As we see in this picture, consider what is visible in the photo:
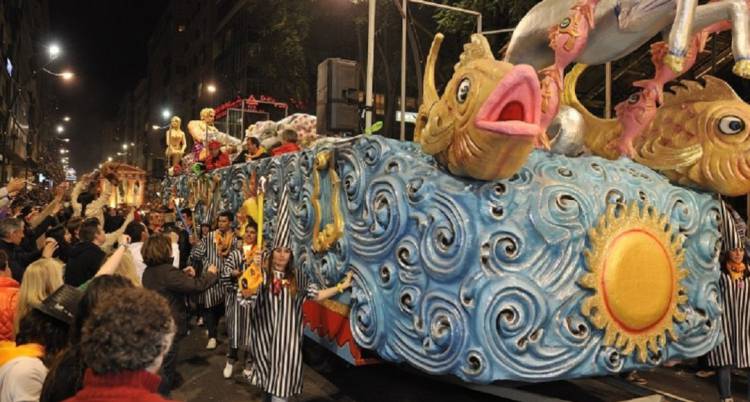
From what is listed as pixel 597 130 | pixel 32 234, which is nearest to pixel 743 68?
pixel 597 130

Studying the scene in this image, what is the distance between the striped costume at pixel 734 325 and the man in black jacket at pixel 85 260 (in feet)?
19.3

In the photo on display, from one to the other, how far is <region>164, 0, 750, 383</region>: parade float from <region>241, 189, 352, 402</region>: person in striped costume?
1.65ft

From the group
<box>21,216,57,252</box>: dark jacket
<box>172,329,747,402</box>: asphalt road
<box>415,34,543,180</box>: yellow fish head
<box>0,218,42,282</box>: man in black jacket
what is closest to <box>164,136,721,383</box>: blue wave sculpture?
<box>415,34,543,180</box>: yellow fish head

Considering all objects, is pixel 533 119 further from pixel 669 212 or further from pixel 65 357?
pixel 65 357

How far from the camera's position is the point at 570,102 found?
20.7 feet

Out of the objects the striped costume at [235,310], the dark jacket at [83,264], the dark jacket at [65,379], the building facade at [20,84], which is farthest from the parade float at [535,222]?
the building facade at [20,84]

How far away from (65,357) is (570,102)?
17.5 feet

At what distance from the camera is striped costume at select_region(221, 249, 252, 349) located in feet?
20.7

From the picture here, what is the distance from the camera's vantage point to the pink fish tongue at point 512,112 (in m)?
4.38

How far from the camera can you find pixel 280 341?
5.08 m

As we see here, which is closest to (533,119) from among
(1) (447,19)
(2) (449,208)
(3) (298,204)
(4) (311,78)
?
(2) (449,208)

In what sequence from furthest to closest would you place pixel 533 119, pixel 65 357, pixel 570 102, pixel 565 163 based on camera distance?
pixel 570 102, pixel 565 163, pixel 533 119, pixel 65 357

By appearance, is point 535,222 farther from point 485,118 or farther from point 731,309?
point 731,309

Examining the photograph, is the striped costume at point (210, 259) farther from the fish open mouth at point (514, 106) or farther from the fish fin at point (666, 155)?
the fish fin at point (666, 155)
